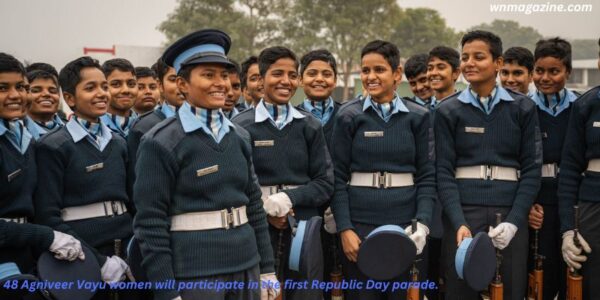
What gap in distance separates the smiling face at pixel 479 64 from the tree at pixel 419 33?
43440mm

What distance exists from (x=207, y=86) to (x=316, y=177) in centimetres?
156

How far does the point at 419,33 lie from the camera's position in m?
48.4

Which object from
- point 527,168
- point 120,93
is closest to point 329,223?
point 527,168

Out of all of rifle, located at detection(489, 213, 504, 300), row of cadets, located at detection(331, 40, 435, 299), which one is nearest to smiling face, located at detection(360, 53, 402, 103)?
row of cadets, located at detection(331, 40, 435, 299)

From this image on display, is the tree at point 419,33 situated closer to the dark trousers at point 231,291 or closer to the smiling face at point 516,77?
the smiling face at point 516,77

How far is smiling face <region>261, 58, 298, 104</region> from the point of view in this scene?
4.73 meters

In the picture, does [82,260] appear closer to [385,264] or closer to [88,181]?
[88,181]

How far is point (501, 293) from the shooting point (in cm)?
432

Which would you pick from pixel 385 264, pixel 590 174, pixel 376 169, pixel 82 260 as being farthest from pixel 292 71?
pixel 590 174

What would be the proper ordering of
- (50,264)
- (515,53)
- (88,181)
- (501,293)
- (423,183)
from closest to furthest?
(50,264), (88,181), (501,293), (423,183), (515,53)

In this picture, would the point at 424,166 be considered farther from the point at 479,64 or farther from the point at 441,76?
the point at 441,76

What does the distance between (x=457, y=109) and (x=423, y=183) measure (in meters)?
0.66

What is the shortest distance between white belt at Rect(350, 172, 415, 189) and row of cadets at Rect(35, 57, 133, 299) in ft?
6.01

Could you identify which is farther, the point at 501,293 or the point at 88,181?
the point at 501,293
